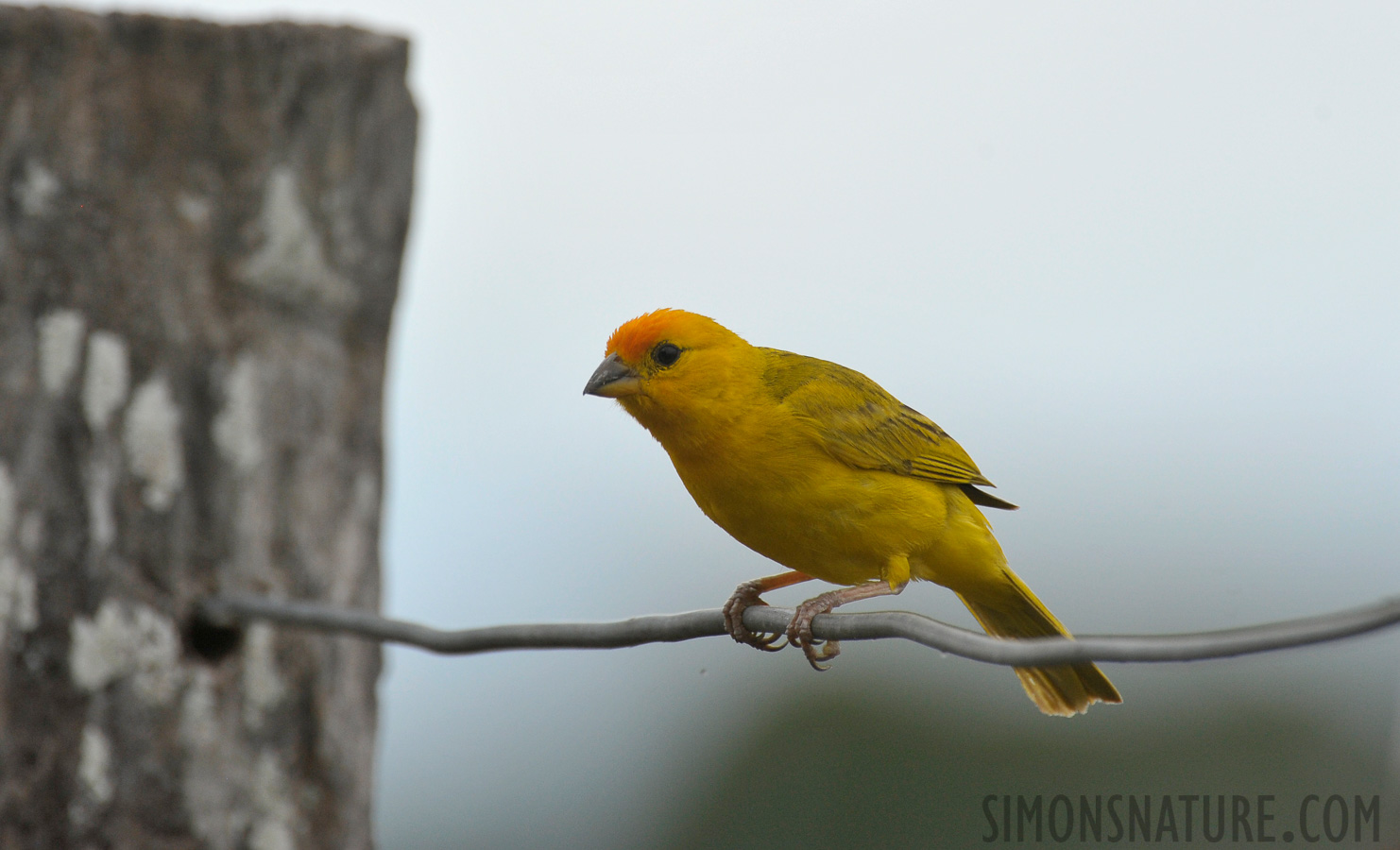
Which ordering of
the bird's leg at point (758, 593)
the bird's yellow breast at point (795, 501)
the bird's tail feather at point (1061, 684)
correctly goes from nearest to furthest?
the bird's yellow breast at point (795, 501) → the bird's leg at point (758, 593) → the bird's tail feather at point (1061, 684)

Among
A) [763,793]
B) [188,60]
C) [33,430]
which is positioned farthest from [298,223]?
[763,793]

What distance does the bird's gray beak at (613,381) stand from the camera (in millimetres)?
3322

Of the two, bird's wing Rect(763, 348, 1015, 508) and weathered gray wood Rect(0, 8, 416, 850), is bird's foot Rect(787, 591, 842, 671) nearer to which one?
bird's wing Rect(763, 348, 1015, 508)

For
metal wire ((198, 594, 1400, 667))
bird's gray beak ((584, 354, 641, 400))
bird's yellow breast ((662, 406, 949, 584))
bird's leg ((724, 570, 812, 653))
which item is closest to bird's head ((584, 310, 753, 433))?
bird's gray beak ((584, 354, 641, 400))

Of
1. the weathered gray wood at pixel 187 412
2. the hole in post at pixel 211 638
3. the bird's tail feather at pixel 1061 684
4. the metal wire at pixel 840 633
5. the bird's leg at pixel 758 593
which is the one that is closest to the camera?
the metal wire at pixel 840 633

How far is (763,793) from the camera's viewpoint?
7.99 metres

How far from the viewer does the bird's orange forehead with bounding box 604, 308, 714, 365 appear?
11.2 feet

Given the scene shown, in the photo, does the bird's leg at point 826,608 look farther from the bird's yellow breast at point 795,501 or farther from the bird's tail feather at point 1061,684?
the bird's tail feather at point 1061,684

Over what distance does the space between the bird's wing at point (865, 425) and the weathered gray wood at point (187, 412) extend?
1.12 m

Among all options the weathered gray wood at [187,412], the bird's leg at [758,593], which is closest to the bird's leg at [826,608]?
the bird's leg at [758,593]

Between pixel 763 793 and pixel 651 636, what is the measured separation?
6.05 m

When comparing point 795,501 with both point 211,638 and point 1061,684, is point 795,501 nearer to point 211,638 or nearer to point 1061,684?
point 1061,684

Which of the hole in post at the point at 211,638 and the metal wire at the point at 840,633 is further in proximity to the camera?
the hole in post at the point at 211,638

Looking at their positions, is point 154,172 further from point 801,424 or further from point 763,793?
point 763,793
